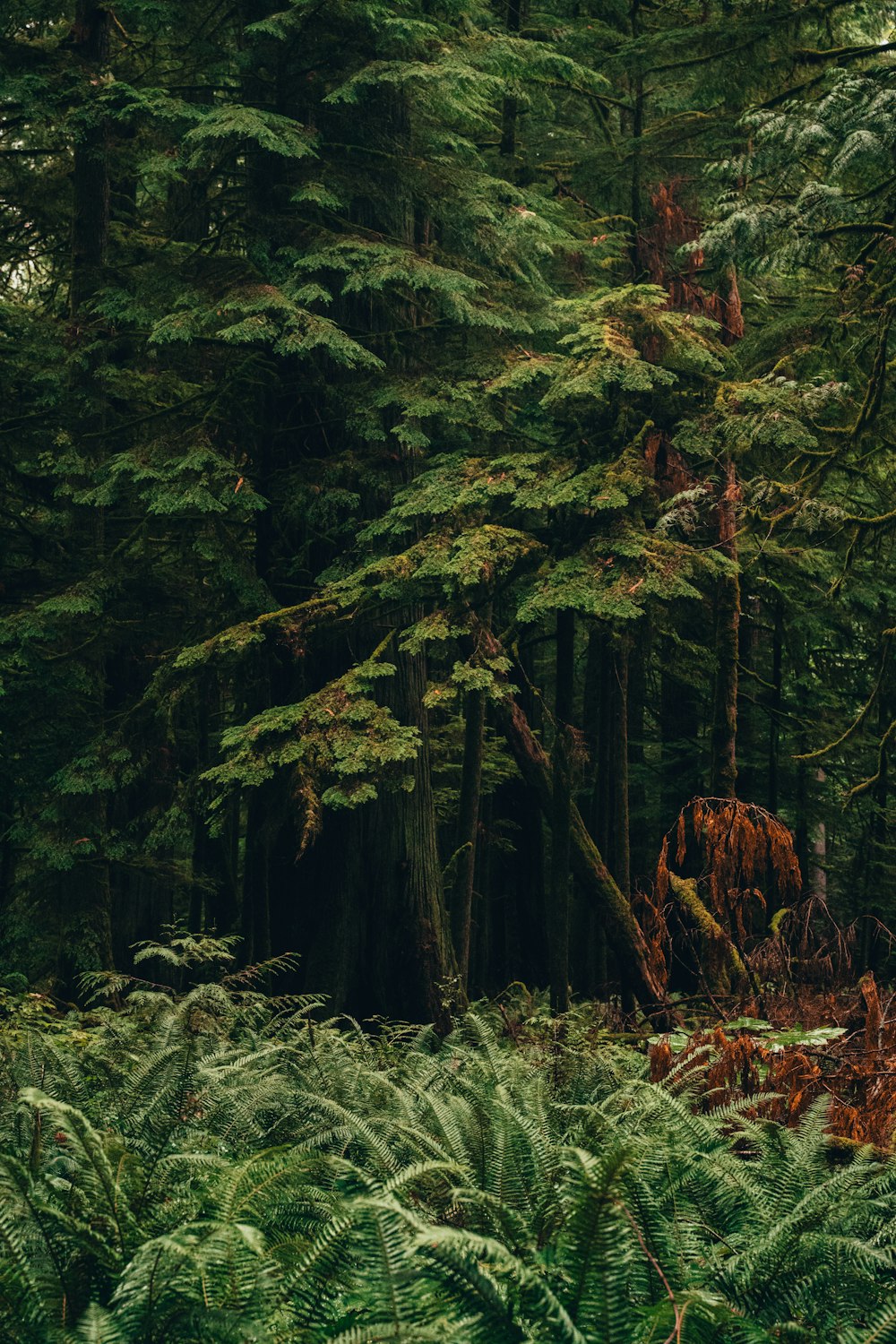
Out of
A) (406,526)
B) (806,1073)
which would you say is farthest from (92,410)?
(806,1073)

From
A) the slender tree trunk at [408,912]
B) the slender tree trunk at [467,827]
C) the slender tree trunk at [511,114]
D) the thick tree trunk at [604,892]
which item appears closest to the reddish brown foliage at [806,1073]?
the slender tree trunk at [408,912]

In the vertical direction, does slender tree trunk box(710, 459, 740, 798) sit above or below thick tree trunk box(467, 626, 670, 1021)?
above

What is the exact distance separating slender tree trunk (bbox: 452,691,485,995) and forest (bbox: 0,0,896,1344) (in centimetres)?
7

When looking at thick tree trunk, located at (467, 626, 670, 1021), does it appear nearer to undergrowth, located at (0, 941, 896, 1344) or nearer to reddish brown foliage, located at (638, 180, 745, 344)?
reddish brown foliage, located at (638, 180, 745, 344)

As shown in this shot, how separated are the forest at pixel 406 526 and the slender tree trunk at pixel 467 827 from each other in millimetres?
72

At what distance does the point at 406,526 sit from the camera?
966 centimetres

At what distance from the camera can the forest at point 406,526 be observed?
575cm

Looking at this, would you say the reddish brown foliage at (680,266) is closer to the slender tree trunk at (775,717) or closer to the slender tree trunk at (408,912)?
the slender tree trunk at (775,717)

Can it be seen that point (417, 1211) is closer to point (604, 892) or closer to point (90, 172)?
point (604, 892)

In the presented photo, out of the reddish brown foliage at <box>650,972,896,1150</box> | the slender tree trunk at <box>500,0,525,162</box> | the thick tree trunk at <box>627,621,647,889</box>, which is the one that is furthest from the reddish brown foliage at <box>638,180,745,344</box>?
the reddish brown foliage at <box>650,972,896,1150</box>

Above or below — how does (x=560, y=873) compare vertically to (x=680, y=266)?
below

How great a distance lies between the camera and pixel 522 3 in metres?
14.8

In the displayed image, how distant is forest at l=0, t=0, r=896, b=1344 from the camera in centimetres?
575

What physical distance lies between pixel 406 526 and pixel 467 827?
470 cm
